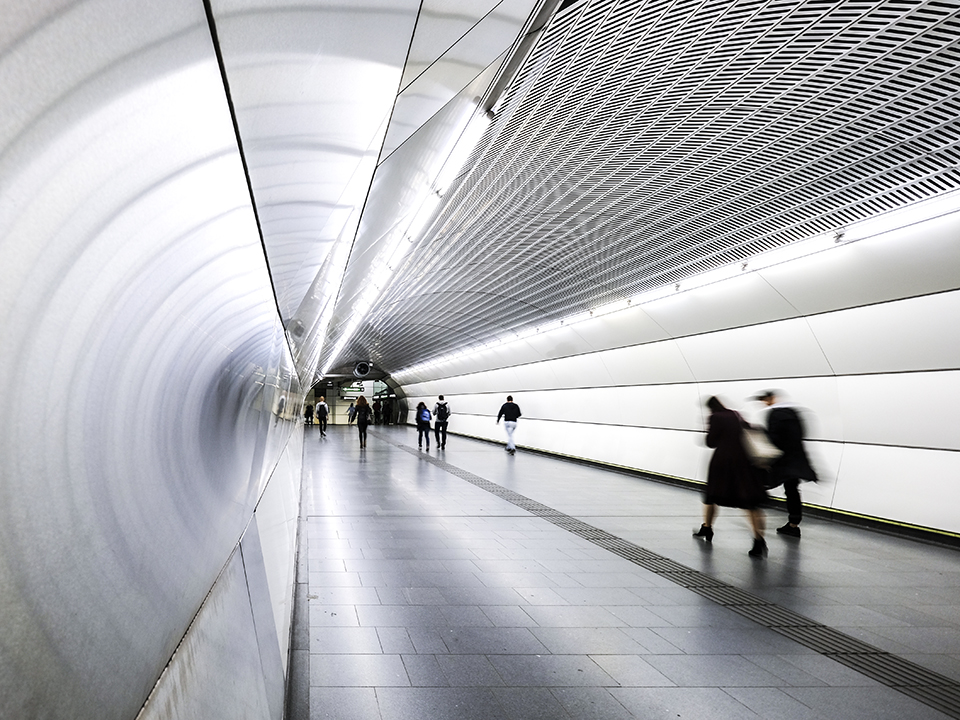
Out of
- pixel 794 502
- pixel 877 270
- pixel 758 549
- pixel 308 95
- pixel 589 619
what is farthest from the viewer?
pixel 877 270

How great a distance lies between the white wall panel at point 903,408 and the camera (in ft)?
33.3

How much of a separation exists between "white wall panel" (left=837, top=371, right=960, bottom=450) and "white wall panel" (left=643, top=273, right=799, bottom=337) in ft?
5.34

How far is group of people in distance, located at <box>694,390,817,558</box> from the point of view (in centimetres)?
880

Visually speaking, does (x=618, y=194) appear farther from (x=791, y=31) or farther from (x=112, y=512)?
(x=112, y=512)

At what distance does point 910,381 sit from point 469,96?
30.5 ft

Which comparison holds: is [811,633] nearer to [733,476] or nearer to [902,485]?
[733,476]

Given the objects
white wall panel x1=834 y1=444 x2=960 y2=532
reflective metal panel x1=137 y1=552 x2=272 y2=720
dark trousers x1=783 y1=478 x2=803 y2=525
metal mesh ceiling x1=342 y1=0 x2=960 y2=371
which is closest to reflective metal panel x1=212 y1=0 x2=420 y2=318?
reflective metal panel x1=137 y1=552 x2=272 y2=720

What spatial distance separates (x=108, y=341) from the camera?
0.92 m

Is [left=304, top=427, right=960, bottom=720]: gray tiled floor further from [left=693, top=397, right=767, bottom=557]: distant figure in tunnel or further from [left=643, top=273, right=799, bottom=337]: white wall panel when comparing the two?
[left=643, top=273, right=799, bottom=337]: white wall panel

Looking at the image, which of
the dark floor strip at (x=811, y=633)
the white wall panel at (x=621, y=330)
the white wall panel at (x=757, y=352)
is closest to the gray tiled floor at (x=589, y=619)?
the dark floor strip at (x=811, y=633)

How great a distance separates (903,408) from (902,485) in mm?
1094

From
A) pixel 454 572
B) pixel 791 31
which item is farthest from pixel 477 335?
pixel 791 31

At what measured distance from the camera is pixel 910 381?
1077cm

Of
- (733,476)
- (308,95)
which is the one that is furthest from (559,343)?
(308,95)
